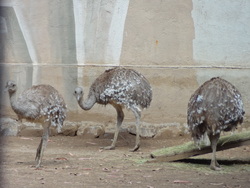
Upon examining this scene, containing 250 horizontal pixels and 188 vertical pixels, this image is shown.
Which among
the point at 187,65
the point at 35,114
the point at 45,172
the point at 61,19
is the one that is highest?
the point at 61,19

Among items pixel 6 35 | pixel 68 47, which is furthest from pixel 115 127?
pixel 6 35

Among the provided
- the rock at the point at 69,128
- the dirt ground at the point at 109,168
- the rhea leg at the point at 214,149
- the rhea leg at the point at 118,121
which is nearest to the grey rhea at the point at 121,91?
the rhea leg at the point at 118,121

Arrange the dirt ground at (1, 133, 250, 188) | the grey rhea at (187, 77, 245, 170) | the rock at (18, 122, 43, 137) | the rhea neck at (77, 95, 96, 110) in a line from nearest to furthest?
the dirt ground at (1, 133, 250, 188)
the grey rhea at (187, 77, 245, 170)
the rhea neck at (77, 95, 96, 110)
the rock at (18, 122, 43, 137)

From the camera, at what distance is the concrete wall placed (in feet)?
33.4

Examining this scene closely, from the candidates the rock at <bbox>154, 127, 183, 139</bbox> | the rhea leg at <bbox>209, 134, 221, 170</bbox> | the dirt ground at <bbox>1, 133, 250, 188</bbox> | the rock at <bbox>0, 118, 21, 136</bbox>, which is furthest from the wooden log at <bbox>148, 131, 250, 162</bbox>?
the rock at <bbox>0, 118, 21, 136</bbox>

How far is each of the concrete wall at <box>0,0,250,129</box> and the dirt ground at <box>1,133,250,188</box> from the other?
3.37 feet

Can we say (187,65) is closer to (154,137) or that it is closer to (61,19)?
(154,137)

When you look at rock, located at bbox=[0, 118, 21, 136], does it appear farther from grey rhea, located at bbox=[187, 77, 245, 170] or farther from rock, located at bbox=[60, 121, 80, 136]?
grey rhea, located at bbox=[187, 77, 245, 170]

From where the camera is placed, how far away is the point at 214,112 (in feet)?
23.9

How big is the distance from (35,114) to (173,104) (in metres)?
3.51

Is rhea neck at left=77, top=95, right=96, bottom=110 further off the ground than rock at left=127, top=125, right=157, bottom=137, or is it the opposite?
rhea neck at left=77, top=95, right=96, bottom=110

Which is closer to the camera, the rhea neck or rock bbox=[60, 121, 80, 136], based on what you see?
the rhea neck

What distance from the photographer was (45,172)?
276 inches

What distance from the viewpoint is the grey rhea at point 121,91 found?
361 inches
